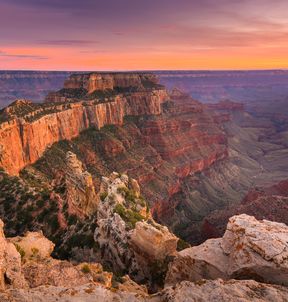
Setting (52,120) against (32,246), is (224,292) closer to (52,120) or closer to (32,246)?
(32,246)

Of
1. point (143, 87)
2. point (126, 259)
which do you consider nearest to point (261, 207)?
point (126, 259)

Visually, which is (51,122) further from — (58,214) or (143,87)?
(143,87)

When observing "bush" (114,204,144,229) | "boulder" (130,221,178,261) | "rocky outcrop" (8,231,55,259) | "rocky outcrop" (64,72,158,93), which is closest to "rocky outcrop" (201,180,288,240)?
"bush" (114,204,144,229)

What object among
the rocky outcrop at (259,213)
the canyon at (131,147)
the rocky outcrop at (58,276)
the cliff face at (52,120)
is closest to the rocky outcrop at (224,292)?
the rocky outcrop at (58,276)

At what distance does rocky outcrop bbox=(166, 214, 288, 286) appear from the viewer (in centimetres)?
2269

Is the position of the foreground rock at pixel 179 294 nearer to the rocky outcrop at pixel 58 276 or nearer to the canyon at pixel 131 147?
the rocky outcrop at pixel 58 276

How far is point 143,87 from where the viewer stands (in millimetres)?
188000

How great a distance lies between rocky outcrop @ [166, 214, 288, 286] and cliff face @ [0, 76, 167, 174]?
53.5 metres

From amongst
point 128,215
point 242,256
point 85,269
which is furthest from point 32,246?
point 242,256

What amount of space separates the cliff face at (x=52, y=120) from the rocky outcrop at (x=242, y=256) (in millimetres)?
53467

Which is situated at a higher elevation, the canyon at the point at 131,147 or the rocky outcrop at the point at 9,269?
the rocky outcrop at the point at 9,269

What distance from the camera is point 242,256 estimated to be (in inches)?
949

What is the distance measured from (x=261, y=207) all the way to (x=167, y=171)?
219 ft

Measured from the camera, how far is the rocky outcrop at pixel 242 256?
22.7 metres
